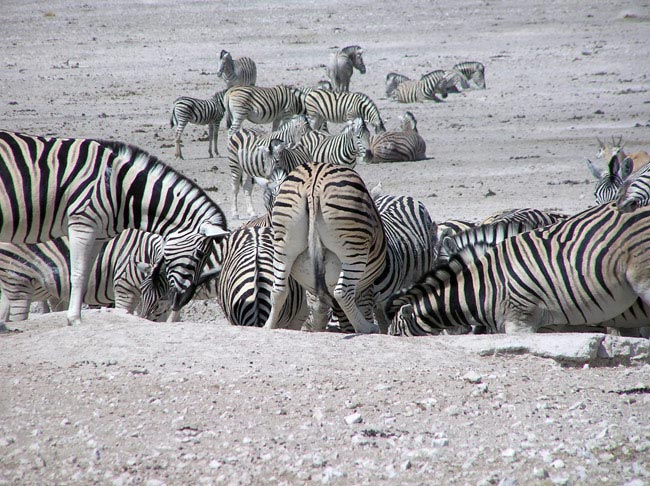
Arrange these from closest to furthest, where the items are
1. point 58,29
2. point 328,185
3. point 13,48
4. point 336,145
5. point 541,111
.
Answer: point 328,185, point 336,145, point 541,111, point 13,48, point 58,29

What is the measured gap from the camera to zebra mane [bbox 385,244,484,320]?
6254 millimetres

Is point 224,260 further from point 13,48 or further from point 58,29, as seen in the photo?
point 58,29

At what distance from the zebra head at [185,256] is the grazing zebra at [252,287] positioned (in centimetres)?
26

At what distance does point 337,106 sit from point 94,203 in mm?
13491

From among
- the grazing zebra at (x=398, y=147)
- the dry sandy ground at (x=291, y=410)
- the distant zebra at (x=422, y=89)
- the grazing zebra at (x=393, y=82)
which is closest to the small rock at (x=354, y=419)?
the dry sandy ground at (x=291, y=410)

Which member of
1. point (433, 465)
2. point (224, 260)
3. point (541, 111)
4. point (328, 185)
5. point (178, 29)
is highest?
point (178, 29)

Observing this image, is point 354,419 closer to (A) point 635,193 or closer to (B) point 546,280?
(B) point 546,280

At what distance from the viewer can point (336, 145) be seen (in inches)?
579

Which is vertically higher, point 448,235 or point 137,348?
point 448,235

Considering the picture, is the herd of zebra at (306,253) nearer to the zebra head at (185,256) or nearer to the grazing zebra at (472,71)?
the zebra head at (185,256)

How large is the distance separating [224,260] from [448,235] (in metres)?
1.92

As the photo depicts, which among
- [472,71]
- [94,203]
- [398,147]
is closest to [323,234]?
[94,203]

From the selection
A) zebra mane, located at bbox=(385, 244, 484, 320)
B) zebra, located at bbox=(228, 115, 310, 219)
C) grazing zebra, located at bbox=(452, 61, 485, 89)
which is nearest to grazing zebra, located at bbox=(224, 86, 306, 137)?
zebra, located at bbox=(228, 115, 310, 219)

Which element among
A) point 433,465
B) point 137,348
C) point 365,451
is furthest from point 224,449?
point 137,348
